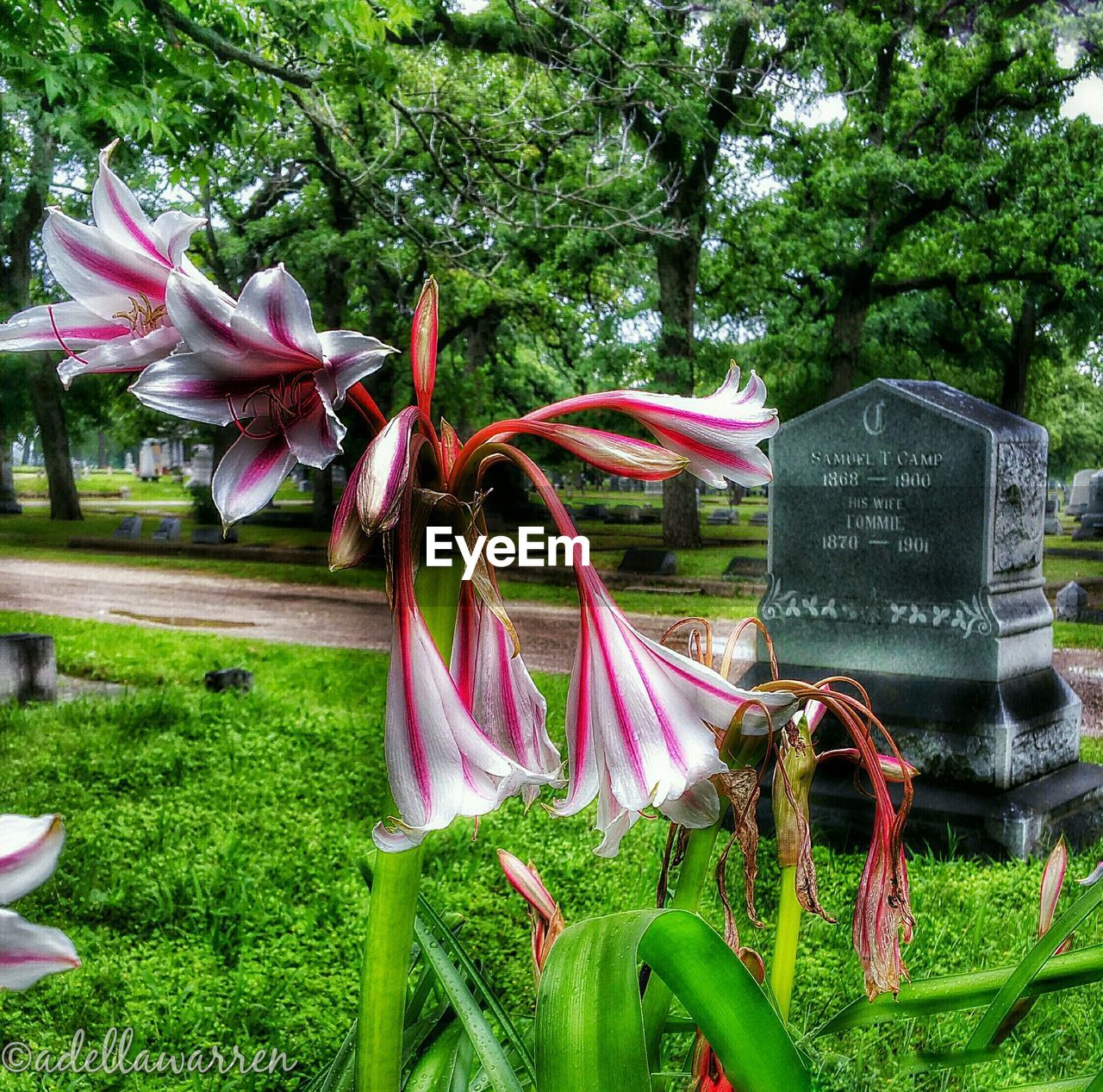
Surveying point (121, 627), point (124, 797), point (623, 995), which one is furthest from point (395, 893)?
point (121, 627)

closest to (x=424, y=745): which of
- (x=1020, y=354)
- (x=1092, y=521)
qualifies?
(x=1092, y=521)

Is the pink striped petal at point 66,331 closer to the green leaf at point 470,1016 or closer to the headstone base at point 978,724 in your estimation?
the green leaf at point 470,1016

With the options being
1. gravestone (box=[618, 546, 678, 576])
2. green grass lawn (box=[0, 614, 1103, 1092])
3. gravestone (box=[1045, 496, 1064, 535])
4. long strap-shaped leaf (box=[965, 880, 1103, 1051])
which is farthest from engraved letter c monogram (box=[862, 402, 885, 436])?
long strap-shaped leaf (box=[965, 880, 1103, 1051])

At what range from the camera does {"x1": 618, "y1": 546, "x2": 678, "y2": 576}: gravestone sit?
536cm

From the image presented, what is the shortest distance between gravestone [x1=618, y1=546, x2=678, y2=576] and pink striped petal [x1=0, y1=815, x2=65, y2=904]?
5.05 m

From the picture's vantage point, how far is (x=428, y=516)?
0.38 m

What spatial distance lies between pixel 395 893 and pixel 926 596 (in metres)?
2.98

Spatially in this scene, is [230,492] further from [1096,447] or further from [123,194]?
[1096,447]

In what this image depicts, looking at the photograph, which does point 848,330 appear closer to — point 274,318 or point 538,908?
point 538,908

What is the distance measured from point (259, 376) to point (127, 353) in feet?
0.21

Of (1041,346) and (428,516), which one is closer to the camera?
(428,516)

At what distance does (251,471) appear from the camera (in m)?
0.39

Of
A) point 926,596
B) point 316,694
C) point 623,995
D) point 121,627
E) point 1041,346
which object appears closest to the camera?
point 623,995

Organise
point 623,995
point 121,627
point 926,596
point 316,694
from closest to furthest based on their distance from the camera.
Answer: point 623,995 < point 926,596 < point 121,627 < point 316,694
